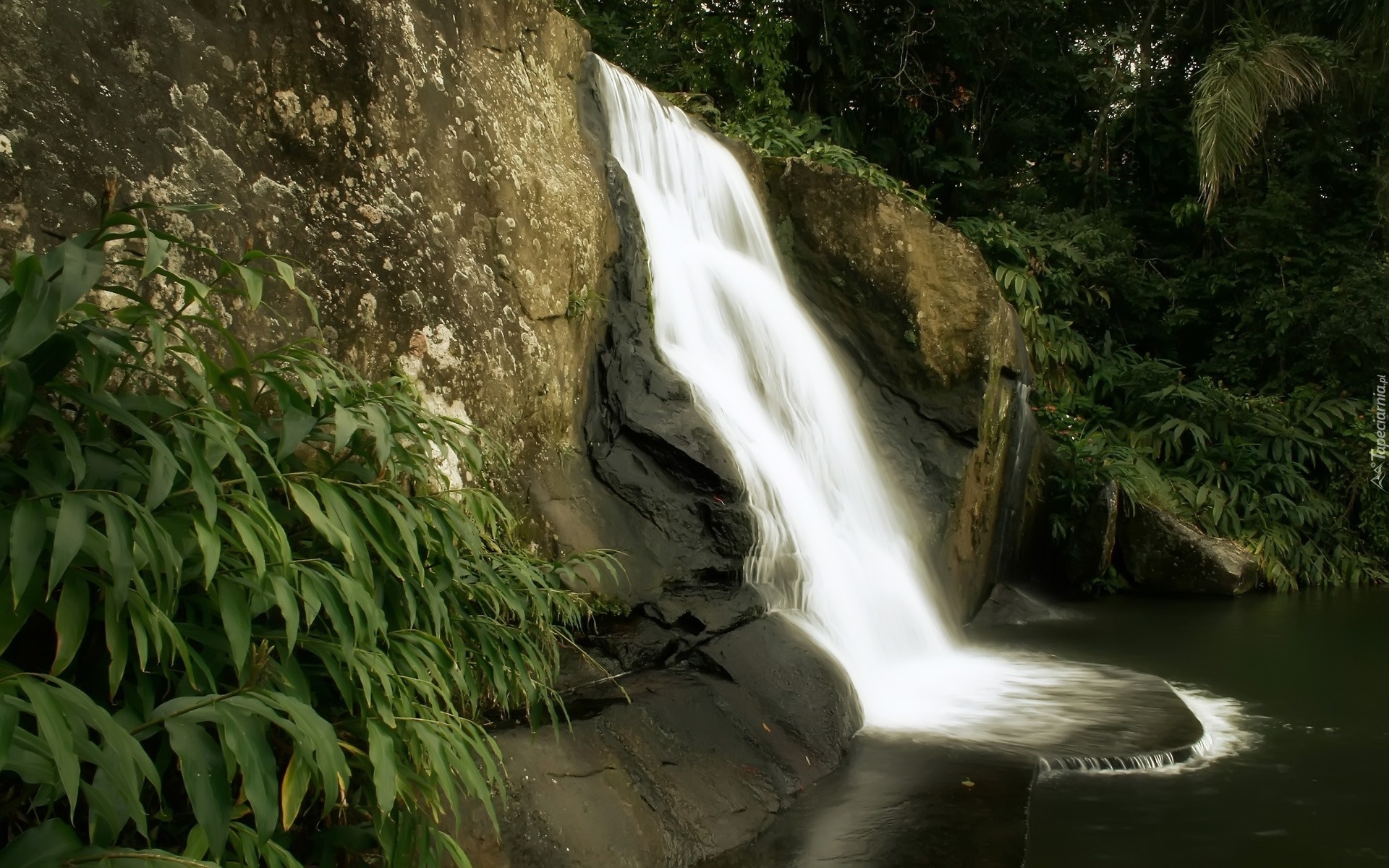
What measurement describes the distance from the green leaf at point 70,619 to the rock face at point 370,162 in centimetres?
135

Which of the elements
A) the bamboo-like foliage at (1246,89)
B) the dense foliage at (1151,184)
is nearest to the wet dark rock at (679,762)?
the dense foliage at (1151,184)

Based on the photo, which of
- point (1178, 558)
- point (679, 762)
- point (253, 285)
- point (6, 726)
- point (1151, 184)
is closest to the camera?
point (6, 726)

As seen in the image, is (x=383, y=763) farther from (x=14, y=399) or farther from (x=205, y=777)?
(x=14, y=399)

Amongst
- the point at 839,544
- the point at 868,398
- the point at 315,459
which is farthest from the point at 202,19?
the point at 868,398

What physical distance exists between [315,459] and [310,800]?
1115mm

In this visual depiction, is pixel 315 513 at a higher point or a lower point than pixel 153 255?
lower

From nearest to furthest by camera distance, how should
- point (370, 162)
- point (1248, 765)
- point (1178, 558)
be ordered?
point (370, 162), point (1248, 765), point (1178, 558)

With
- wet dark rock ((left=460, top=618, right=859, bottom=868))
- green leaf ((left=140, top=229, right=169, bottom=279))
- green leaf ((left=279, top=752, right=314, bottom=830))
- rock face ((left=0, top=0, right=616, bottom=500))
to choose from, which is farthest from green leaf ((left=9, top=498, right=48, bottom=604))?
wet dark rock ((left=460, top=618, right=859, bottom=868))

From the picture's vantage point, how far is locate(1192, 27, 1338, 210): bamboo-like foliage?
11742mm

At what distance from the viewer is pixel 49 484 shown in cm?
227

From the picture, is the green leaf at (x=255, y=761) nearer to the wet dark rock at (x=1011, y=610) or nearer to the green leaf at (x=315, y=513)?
the green leaf at (x=315, y=513)

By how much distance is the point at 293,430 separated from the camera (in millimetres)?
2748

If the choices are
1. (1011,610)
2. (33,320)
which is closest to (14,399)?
(33,320)

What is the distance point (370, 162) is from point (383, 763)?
256 centimetres
